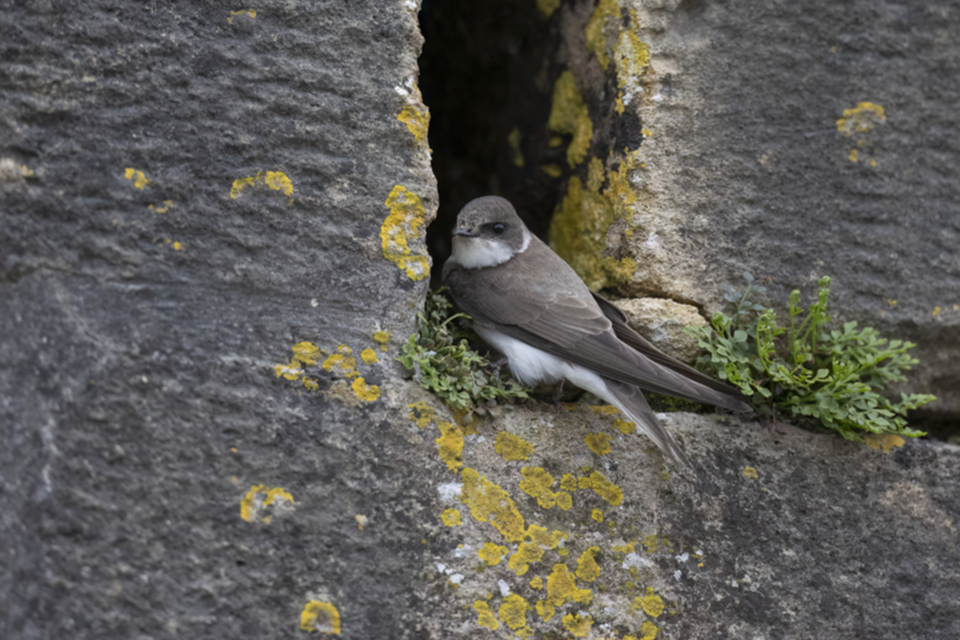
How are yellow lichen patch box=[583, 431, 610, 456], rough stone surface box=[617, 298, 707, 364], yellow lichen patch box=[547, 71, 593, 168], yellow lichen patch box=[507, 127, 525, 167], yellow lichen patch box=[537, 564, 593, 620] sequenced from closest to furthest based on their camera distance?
yellow lichen patch box=[537, 564, 593, 620]
yellow lichen patch box=[583, 431, 610, 456]
rough stone surface box=[617, 298, 707, 364]
yellow lichen patch box=[547, 71, 593, 168]
yellow lichen patch box=[507, 127, 525, 167]

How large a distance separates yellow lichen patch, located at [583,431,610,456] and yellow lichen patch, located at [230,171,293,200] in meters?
1.19

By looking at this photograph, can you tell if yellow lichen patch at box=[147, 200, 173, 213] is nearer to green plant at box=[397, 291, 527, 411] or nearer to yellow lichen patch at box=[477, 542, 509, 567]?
green plant at box=[397, 291, 527, 411]

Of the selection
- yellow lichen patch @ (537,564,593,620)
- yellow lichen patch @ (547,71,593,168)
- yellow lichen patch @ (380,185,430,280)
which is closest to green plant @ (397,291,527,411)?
yellow lichen patch @ (380,185,430,280)

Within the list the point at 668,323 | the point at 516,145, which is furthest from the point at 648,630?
the point at 516,145

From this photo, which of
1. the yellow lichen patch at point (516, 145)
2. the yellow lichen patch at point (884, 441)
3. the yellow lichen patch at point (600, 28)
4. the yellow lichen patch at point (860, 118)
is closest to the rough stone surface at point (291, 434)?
the yellow lichen patch at point (884, 441)

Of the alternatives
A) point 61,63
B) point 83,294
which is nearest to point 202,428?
point 83,294

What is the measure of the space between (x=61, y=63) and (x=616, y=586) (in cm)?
212

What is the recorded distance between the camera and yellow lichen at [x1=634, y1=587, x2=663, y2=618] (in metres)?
2.02

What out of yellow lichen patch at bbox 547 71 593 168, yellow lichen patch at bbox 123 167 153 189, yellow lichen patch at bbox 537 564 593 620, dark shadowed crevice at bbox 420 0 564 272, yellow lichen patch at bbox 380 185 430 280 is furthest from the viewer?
dark shadowed crevice at bbox 420 0 564 272

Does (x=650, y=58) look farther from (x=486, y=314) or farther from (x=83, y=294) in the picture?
(x=83, y=294)

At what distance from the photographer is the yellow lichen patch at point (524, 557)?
1.96 m

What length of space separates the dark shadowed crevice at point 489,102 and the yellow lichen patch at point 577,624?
199 cm

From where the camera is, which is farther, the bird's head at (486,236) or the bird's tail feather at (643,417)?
the bird's head at (486,236)

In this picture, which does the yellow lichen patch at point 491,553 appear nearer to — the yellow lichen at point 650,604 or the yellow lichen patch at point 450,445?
the yellow lichen patch at point 450,445
